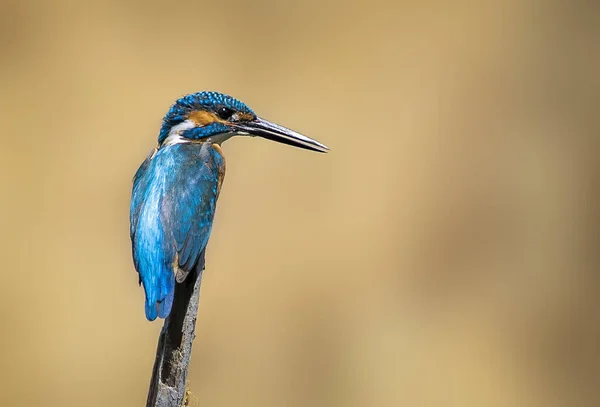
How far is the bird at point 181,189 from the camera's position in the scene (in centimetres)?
196

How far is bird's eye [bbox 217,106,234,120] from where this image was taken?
2406 mm

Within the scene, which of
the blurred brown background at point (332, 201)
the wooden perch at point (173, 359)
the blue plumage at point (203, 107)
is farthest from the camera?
the blurred brown background at point (332, 201)

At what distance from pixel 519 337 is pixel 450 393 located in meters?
0.41

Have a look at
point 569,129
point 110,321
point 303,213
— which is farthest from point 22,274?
point 569,129

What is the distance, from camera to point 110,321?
158 inches

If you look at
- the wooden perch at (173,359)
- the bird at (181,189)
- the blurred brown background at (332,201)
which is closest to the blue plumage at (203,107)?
the bird at (181,189)

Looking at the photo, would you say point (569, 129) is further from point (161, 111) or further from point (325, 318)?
point (161, 111)

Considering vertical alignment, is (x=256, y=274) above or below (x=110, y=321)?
above

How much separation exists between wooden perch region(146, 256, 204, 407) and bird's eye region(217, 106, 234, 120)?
65 centimetres

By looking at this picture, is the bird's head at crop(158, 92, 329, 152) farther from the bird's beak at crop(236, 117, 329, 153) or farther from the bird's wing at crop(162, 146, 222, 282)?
the bird's wing at crop(162, 146, 222, 282)

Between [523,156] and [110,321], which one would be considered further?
[523,156]

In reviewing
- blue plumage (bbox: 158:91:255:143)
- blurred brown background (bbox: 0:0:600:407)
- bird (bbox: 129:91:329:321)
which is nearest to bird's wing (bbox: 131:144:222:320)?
bird (bbox: 129:91:329:321)

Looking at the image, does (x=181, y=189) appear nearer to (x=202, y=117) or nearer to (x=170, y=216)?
(x=170, y=216)

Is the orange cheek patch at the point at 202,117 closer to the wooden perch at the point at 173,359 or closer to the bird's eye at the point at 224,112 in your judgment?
the bird's eye at the point at 224,112
